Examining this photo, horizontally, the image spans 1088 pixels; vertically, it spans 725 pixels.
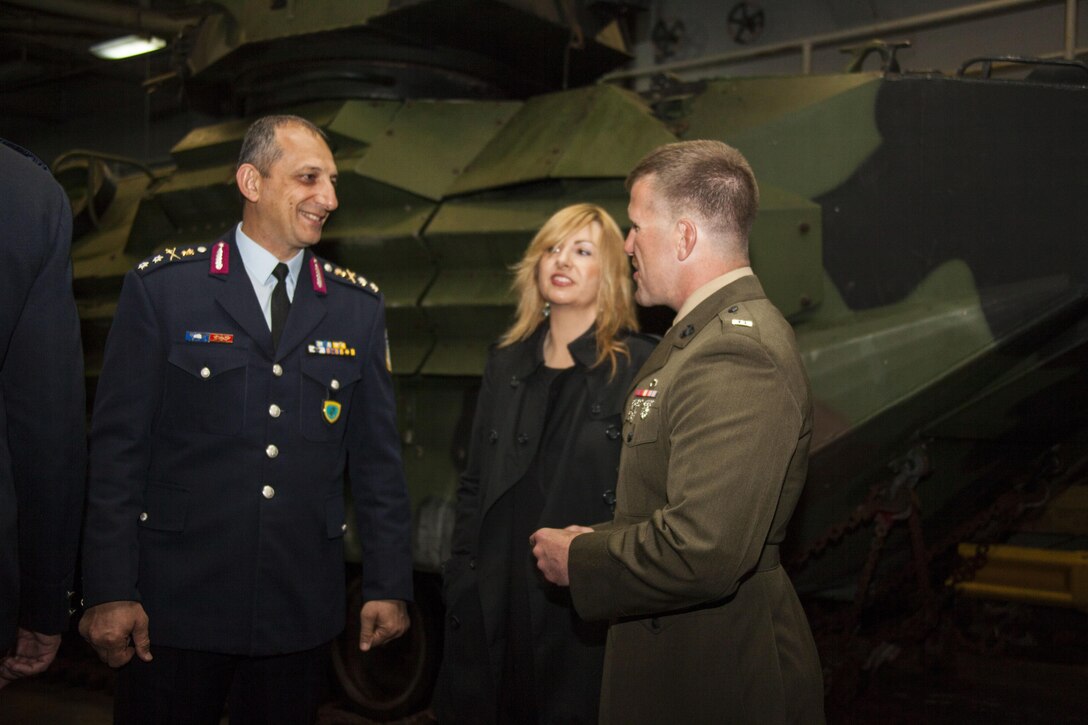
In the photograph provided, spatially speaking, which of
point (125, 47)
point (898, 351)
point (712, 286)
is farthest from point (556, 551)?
point (125, 47)

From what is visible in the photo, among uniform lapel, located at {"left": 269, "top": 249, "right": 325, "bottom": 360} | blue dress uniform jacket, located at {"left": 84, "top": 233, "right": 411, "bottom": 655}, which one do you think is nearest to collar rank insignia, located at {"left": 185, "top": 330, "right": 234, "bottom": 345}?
blue dress uniform jacket, located at {"left": 84, "top": 233, "right": 411, "bottom": 655}

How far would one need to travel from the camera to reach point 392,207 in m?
5.05

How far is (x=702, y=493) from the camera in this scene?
1.93 metres

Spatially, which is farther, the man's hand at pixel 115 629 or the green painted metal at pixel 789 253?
the green painted metal at pixel 789 253

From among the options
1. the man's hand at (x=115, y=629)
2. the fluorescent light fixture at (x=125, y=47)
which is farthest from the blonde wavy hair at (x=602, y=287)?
the fluorescent light fixture at (x=125, y=47)

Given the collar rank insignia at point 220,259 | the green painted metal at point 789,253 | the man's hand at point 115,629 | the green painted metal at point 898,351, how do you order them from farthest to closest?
the green painted metal at point 789,253
the green painted metal at point 898,351
the collar rank insignia at point 220,259
the man's hand at point 115,629

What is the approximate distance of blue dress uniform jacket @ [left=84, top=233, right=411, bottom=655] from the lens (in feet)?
8.57

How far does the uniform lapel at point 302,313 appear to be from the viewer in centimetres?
285

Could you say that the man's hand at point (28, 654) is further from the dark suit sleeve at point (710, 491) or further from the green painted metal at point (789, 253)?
the green painted metal at point (789, 253)

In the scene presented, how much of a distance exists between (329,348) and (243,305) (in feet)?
0.82

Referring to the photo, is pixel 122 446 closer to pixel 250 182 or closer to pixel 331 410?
pixel 331 410

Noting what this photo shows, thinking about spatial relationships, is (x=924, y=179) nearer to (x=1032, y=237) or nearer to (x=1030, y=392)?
(x=1032, y=237)

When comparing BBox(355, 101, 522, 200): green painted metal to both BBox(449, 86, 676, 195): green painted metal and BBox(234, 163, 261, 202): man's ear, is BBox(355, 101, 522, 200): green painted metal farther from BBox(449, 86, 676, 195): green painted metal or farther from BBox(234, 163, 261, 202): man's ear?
BBox(234, 163, 261, 202): man's ear

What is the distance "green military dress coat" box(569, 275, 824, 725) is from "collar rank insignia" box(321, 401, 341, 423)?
936mm
